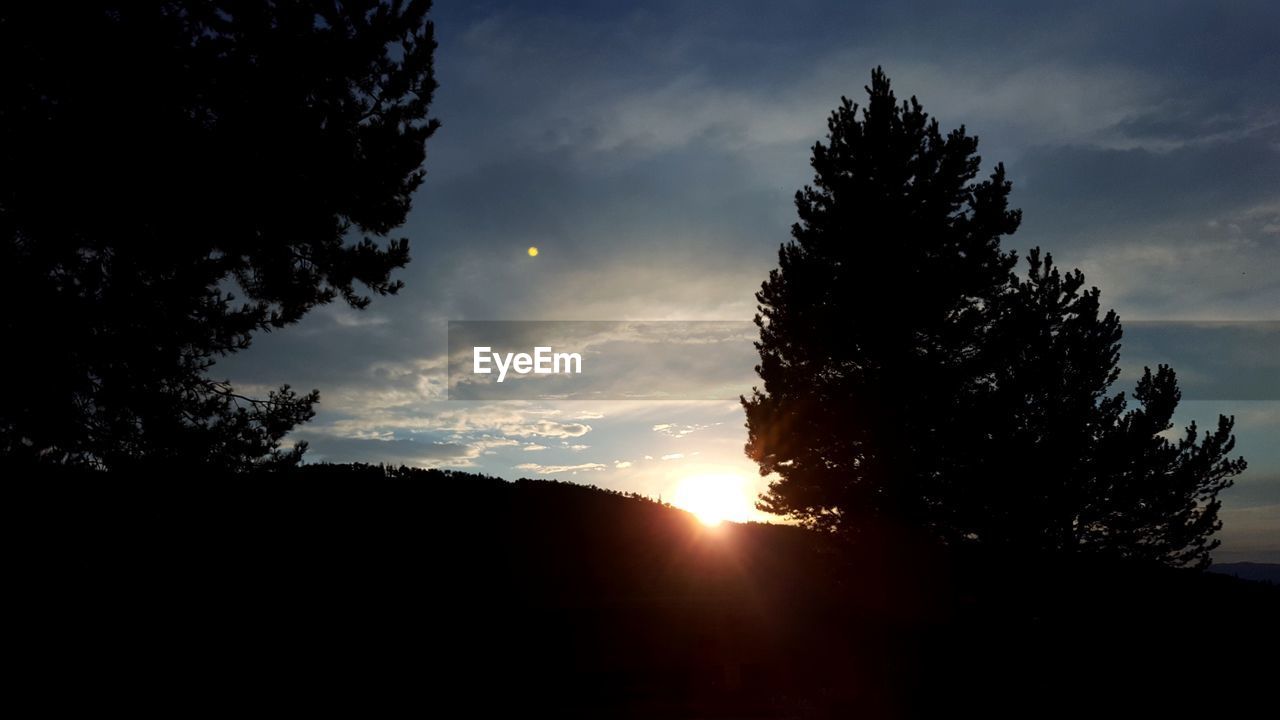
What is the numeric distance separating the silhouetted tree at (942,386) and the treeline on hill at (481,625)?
256 centimetres

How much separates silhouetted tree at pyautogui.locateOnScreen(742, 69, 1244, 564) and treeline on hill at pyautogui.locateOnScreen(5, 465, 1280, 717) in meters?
2.56

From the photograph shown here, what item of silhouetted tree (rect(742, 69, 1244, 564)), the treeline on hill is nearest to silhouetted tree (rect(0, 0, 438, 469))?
the treeline on hill

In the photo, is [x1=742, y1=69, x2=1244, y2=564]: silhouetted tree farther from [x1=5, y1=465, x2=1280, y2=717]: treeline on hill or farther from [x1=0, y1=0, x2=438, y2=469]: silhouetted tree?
[x1=0, y1=0, x2=438, y2=469]: silhouetted tree

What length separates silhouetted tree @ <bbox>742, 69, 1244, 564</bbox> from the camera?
2062 cm

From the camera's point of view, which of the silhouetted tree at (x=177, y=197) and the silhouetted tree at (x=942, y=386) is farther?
the silhouetted tree at (x=942, y=386)

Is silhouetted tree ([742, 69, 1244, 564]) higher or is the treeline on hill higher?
silhouetted tree ([742, 69, 1244, 564])

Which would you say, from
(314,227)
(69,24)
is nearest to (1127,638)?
(314,227)

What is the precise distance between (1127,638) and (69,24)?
19984 millimetres

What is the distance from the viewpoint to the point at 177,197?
11.2 m

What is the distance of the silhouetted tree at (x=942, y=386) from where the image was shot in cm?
2062

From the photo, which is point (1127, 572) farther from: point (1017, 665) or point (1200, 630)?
point (1017, 665)

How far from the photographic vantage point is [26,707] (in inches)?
348

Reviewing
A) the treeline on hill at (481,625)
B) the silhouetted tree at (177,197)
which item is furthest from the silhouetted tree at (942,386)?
the silhouetted tree at (177,197)

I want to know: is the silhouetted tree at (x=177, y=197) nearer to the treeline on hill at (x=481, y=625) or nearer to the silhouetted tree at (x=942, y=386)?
the treeline on hill at (x=481, y=625)
